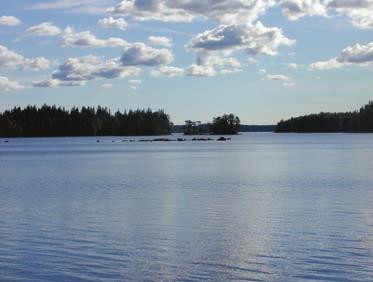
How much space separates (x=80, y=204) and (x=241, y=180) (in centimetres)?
1624

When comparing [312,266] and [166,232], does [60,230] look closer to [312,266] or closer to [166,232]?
[166,232]

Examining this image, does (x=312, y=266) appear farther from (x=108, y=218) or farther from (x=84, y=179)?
(x=84, y=179)

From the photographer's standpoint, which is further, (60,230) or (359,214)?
(359,214)

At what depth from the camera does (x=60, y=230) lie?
22969 mm

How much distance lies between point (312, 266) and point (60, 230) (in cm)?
970

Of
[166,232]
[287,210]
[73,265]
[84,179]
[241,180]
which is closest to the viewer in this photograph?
[73,265]

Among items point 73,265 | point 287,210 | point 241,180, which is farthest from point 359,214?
point 241,180

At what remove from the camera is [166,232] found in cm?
2220

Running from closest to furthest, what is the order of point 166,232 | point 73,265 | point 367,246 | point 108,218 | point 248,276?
point 248,276, point 73,265, point 367,246, point 166,232, point 108,218

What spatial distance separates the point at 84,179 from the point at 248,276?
34974mm

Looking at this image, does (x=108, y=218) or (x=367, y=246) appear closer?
(x=367, y=246)

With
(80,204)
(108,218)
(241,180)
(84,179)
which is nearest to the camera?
(108,218)

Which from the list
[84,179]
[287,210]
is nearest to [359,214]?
[287,210]

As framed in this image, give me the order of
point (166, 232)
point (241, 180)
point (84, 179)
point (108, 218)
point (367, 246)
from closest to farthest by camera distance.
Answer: point (367, 246), point (166, 232), point (108, 218), point (241, 180), point (84, 179)
